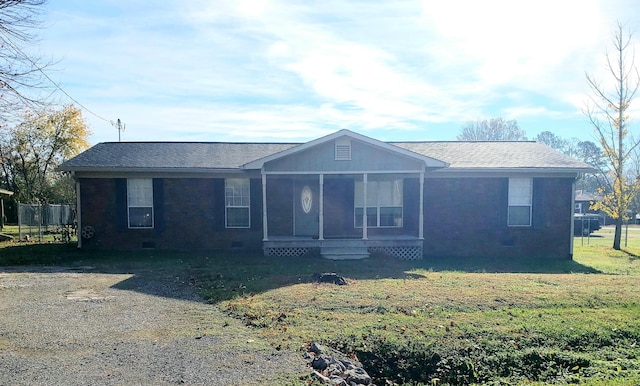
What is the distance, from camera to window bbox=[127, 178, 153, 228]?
13953 millimetres

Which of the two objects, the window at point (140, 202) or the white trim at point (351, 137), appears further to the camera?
the window at point (140, 202)

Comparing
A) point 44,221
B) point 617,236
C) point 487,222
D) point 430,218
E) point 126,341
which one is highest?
point 430,218

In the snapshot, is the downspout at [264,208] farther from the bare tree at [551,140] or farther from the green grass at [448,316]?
the bare tree at [551,140]

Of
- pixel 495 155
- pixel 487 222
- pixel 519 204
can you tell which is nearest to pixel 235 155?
pixel 487 222

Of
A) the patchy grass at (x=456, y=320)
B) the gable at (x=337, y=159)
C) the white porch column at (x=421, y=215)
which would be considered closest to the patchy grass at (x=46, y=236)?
the gable at (x=337, y=159)

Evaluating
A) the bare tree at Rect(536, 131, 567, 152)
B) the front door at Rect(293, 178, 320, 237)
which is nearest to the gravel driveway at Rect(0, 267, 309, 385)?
the front door at Rect(293, 178, 320, 237)

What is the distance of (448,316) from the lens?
6637 mm

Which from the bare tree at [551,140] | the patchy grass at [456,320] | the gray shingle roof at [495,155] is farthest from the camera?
the bare tree at [551,140]

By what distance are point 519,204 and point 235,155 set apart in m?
9.40

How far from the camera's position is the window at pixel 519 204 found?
45.9 ft

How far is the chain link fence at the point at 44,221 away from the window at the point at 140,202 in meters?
4.35

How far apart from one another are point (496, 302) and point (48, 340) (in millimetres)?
6563

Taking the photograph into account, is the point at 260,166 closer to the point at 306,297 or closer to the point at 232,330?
the point at 306,297

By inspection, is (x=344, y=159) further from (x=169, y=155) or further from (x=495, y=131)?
(x=495, y=131)
